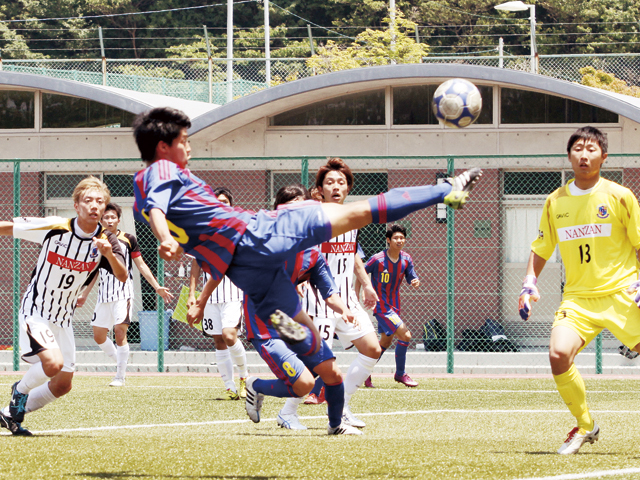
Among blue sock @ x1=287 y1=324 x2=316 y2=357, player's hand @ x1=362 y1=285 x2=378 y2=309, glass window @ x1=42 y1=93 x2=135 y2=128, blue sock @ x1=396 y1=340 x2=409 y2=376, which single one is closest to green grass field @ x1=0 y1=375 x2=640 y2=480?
blue sock @ x1=396 y1=340 x2=409 y2=376

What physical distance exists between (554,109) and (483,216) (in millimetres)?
2616

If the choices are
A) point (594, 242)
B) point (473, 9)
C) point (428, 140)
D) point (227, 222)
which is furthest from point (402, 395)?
point (473, 9)

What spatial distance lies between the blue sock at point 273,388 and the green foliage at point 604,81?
17.1 meters

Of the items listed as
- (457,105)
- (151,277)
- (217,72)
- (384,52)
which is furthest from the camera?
(384,52)

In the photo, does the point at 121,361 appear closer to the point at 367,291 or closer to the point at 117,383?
the point at 117,383

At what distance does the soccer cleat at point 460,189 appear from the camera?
14.4 ft

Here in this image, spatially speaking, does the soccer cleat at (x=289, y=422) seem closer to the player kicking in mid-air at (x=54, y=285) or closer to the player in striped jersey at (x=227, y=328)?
the player kicking in mid-air at (x=54, y=285)

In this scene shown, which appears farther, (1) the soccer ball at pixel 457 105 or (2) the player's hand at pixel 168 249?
(1) the soccer ball at pixel 457 105

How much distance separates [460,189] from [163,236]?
1.58 m

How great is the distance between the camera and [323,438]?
18.7ft

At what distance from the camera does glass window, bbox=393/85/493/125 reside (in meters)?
15.8

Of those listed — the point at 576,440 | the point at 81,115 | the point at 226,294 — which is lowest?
the point at 576,440

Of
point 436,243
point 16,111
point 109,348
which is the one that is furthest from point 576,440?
point 16,111

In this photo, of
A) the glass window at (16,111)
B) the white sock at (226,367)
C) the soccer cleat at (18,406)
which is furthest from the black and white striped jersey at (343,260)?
the glass window at (16,111)
